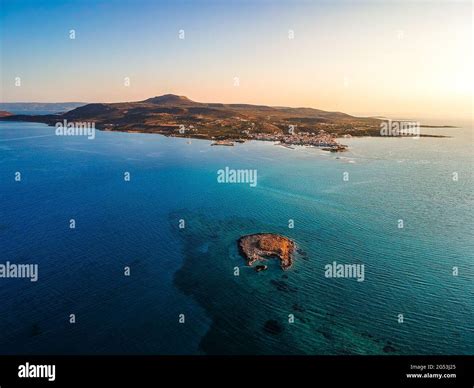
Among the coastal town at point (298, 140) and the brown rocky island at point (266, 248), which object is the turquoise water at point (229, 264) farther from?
the coastal town at point (298, 140)

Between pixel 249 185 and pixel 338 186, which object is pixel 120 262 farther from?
pixel 338 186

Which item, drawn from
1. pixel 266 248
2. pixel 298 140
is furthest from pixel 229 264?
pixel 298 140

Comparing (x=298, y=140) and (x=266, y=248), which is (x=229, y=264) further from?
(x=298, y=140)

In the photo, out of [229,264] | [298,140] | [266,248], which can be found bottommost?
[229,264]

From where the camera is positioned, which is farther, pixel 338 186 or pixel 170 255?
pixel 338 186

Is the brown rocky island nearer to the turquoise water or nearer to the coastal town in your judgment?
the turquoise water

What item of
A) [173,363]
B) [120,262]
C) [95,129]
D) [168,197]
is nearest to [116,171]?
[168,197]
